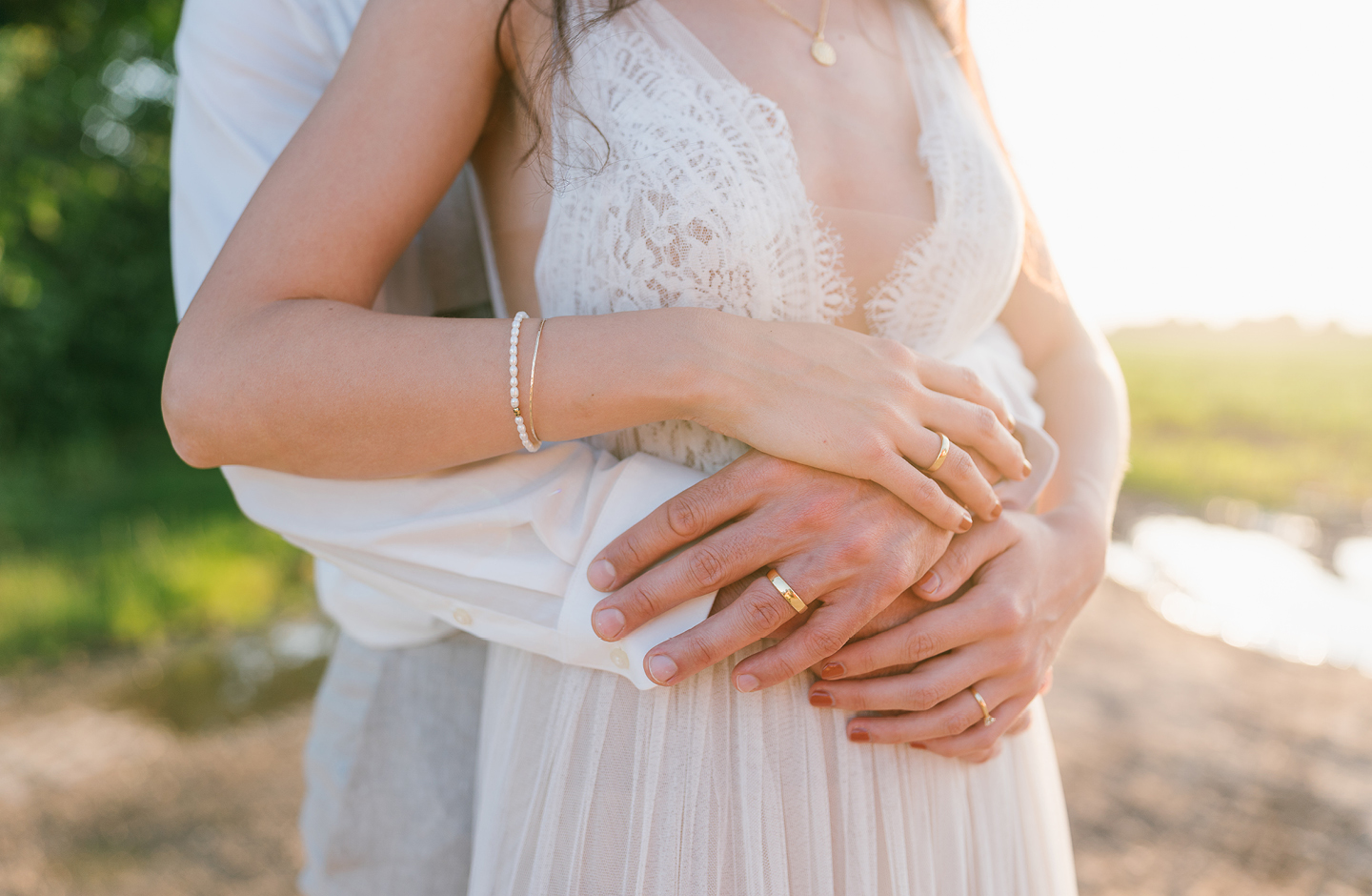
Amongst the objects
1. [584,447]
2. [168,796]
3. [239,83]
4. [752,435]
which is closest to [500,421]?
[584,447]

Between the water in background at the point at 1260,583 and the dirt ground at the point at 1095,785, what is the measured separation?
404mm

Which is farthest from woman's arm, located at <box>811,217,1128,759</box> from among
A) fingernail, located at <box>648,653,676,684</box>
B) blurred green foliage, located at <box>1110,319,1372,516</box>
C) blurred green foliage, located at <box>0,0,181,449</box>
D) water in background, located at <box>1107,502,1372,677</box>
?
blurred green foliage, located at <box>1110,319,1372,516</box>

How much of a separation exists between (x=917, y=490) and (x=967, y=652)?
0.80 ft

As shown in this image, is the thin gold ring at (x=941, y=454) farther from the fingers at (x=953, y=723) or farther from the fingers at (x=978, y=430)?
the fingers at (x=953, y=723)

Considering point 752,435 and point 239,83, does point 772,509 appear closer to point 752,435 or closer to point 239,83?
point 752,435

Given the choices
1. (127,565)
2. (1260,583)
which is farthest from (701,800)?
(1260,583)

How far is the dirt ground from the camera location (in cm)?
314

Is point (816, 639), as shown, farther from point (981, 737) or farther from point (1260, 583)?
point (1260, 583)

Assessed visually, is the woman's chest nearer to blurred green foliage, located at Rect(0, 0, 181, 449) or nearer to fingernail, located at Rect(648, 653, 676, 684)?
fingernail, located at Rect(648, 653, 676, 684)

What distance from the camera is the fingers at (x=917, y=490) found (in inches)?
40.3

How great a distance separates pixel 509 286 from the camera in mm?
1293

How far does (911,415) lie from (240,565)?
5.62m

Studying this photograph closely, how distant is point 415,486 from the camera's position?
3.68 ft

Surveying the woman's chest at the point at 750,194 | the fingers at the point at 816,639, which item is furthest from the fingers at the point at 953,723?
the woman's chest at the point at 750,194
